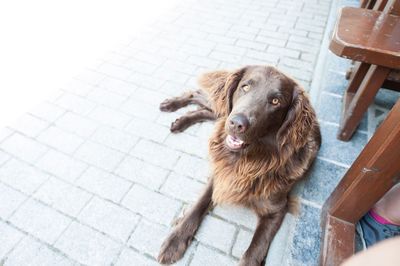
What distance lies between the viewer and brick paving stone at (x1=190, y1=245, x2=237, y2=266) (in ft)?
6.19

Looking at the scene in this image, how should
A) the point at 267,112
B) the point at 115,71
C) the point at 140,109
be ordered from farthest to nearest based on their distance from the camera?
1. the point at 115,71
2. the point at 140,109
3. the point at 267,112

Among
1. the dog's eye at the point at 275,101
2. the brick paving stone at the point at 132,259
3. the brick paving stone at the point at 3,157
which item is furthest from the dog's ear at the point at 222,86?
the brick paving stone at the point at 3,157

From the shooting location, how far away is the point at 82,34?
412 centimetres

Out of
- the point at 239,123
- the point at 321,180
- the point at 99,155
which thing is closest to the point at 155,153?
the point at 99,155

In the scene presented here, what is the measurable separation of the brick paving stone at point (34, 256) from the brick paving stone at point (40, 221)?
0.20 ft

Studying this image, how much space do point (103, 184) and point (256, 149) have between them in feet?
4.08

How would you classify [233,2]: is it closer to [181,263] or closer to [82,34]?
[82,34]

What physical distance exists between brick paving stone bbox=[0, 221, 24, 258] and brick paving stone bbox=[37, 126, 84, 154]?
0.74 meters

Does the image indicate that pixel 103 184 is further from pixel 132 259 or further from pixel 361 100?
pixel 361 100

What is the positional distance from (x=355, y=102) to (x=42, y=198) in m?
2.56

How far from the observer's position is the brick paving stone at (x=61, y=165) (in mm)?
2359

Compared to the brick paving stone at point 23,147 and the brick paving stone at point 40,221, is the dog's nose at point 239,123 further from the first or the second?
the brick paving stone at point 23,147

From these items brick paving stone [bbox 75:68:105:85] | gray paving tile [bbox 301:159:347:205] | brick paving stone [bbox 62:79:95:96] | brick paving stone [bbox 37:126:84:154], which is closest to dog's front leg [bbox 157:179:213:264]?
gray paving tile [bbox 301:159:347:205]

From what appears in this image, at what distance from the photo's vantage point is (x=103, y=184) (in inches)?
91.0
